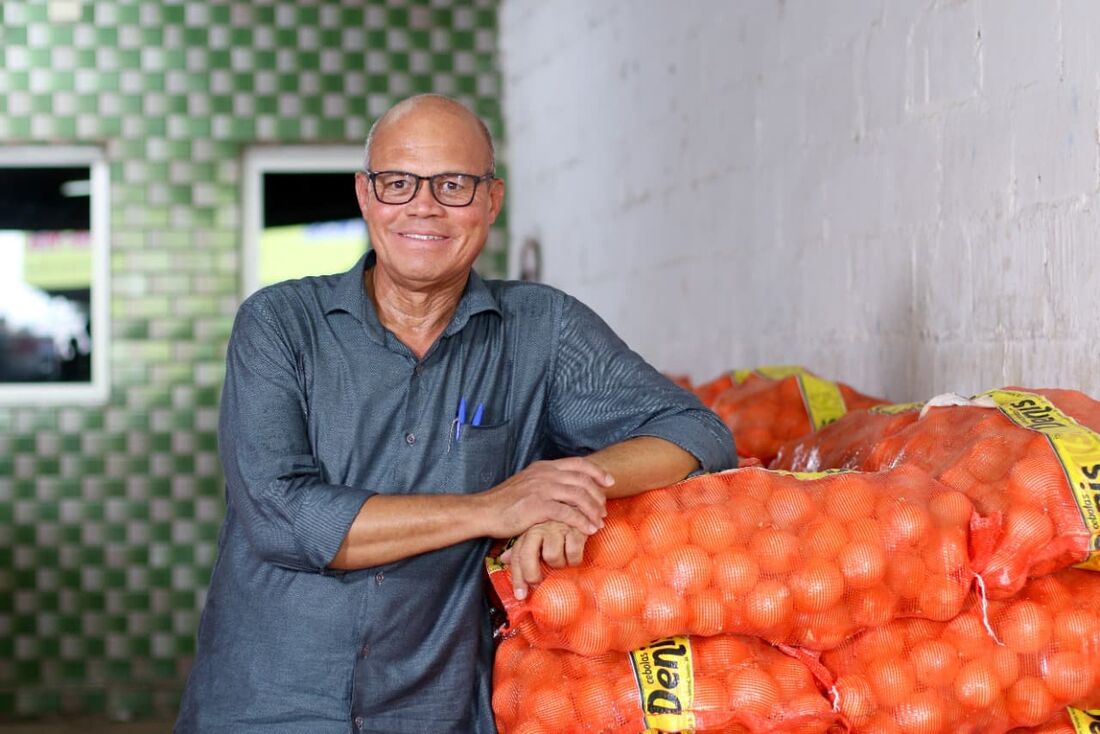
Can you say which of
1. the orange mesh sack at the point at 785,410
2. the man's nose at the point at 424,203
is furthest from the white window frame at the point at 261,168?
the man's nose at the point at 424,203

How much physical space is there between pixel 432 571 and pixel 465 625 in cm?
9

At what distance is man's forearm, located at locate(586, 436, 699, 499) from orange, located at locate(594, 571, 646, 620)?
0.14 metres

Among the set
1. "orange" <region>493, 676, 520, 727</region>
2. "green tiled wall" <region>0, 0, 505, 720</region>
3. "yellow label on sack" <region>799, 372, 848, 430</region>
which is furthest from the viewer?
"green tiled wall" <region>0, 0, 505, 720</region>

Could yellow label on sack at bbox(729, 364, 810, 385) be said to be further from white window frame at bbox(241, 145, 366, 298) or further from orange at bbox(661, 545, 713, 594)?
white window frame at bbox(241, 145, 366, 298)

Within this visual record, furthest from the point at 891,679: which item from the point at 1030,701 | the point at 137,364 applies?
the point at 137,364

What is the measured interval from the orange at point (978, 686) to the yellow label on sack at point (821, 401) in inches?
30.9

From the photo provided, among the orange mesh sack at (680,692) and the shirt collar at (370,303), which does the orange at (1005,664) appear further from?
the shirt collar at (370,303)

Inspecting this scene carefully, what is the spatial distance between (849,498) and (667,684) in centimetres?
29

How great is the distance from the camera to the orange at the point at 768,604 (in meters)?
1.44

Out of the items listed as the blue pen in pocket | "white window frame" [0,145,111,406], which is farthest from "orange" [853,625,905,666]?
"white window frame" [0,145,111,406]

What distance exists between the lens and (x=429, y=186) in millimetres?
1779

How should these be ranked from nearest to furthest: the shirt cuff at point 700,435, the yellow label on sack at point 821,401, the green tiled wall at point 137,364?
the shirt cuff at point 700,435 → the yellow label on sack at point 821,401 → the green tiled wall at point 137,364

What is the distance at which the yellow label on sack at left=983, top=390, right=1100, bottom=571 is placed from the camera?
143cm

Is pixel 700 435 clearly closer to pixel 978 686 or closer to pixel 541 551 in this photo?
pixel 541 551
